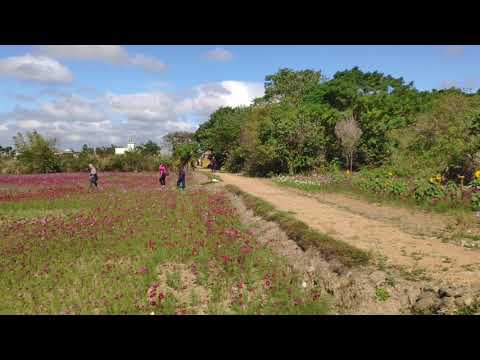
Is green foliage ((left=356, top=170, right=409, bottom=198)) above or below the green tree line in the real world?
below

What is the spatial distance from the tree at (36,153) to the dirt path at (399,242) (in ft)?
129

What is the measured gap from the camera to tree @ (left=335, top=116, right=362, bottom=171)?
982 inches

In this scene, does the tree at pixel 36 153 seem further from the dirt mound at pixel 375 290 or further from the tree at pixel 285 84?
the dirt mound at pixel 375 290

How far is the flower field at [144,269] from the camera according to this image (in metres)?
5.46

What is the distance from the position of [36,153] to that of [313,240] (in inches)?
1707

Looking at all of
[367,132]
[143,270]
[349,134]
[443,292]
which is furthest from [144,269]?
[367,132]

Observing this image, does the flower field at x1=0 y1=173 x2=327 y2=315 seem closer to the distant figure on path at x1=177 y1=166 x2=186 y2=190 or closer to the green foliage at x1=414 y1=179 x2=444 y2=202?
the green foliage at x1=414 y1=179 x2=444 y2=202

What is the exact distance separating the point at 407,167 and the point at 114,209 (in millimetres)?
13399

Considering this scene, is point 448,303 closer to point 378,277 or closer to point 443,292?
point 443,292

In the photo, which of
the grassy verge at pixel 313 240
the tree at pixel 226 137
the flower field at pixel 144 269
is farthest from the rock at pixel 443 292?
the tree at pixel 226 137

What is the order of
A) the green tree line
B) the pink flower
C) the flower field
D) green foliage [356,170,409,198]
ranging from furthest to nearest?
Result: 1. the green tree line
2. green foliage [356,170,409,198]
3. the pink flower
4. the flower field

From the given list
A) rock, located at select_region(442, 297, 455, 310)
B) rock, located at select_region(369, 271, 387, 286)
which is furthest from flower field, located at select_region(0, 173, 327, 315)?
rock, located at select_region(442, 297, 455, 310)

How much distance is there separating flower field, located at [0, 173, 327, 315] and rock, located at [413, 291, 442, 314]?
117 centimetres
